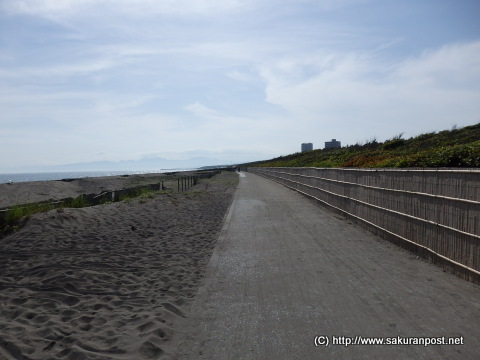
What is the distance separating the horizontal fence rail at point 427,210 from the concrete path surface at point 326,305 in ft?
1.06

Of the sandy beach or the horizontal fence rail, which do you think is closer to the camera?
the sandy beach

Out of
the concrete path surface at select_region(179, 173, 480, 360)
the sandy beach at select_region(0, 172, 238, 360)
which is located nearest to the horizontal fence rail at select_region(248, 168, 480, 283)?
the concrete path surface at select_region(179, 173, 480, 360)

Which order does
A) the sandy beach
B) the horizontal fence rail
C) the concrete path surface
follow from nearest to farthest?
the concrete path surface, the sandy beach, the horizontal fence rail

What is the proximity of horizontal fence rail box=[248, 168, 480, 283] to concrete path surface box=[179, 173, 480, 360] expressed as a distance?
0.32 meters

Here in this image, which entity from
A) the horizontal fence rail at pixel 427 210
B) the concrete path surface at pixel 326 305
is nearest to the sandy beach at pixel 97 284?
the concrete path surface at pixel 326 305

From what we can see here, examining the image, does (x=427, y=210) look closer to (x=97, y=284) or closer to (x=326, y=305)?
(x=326, y=305)

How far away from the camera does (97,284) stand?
A: 6945mm

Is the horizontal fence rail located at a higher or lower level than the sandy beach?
higher

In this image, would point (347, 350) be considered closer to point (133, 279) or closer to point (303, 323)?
point (303, 323)

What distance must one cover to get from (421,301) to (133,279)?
4541 mm

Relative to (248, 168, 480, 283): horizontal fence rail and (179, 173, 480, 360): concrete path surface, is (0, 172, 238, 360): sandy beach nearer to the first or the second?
(179, 173, 480, 360): concrete path surface

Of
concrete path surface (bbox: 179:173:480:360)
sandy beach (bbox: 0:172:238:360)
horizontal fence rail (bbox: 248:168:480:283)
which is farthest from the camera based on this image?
horizontal fence rail (bbox: 248:168:480:283)

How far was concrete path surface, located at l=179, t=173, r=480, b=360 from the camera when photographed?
14.4 feet

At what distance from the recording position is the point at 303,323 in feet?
16.6
